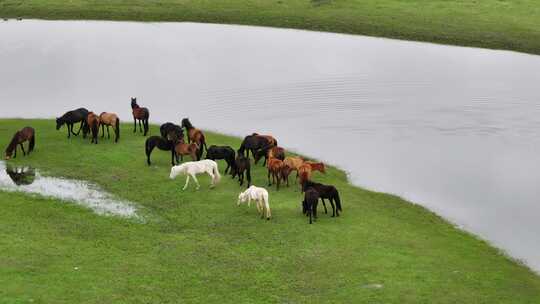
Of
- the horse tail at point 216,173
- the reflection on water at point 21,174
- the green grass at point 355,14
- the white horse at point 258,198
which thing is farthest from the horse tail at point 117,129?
the green grass at point 355,14

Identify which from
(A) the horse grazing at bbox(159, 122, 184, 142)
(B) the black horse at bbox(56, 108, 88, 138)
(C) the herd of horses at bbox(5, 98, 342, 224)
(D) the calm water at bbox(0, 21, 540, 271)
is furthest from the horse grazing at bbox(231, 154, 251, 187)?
(B) the black horse at bbox(56, 108, 88, 138)

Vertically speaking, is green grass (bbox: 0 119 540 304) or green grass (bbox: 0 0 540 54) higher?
green grass (bbox: 0 0 540 54)

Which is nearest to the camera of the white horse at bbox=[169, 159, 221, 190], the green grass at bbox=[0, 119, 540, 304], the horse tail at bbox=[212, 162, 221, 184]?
the green grass at bbox=[0, 119, 540, 304]

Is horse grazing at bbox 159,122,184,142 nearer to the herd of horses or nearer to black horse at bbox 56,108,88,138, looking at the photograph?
the herd of horses

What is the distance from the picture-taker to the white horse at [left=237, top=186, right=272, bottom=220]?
79.7 ft

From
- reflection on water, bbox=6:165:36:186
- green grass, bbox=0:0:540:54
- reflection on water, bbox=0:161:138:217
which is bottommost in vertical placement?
reflection on water, bbox=0:161:138:217

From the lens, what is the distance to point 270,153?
28719 mm

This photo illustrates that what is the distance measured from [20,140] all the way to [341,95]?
1860 cm

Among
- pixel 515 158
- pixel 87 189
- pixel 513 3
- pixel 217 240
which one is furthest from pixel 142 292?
pixel 513 3

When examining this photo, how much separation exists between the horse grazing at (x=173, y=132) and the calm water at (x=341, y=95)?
493 cm

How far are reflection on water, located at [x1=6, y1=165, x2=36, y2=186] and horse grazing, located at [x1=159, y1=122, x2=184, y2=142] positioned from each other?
536 centimetres

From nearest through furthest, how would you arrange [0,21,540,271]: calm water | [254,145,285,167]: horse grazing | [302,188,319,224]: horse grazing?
1. [302,188,319,224]: horse grazing
2. [254,145,285,167]: horse grazing
3. [0,21,540,271]: calm water

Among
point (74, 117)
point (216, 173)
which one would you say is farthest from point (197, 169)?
point (74, 117)

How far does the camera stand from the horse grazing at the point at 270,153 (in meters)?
28.9
